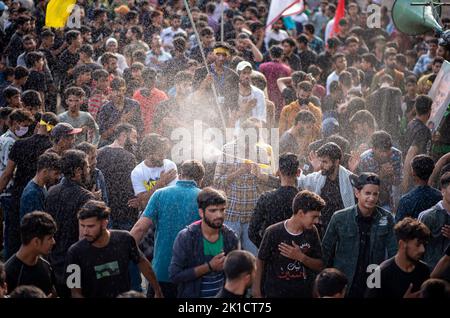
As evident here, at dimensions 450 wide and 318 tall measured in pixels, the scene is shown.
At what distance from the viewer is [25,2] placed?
55.9 feet

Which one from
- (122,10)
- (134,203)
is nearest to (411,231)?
(134,203)

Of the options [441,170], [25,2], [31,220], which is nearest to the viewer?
[31,220]

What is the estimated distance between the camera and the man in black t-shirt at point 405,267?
19.3ft

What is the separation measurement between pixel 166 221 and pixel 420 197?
205 centimetres

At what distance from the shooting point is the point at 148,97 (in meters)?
11.0

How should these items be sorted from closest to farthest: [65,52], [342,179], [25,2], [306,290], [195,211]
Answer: [306,290]
[195,211]
[342,179]
[65,52]
[25,2]

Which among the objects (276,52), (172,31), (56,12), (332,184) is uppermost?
(172,31)

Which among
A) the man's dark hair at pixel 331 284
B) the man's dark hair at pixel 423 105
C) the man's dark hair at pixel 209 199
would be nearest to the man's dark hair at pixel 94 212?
the man's dark hair at pixel 209 199

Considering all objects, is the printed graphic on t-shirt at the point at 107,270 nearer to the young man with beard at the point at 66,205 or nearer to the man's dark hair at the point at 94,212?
the man's dark hair at the point at 94,212

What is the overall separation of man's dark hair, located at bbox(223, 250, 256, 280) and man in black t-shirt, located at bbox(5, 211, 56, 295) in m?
1.22

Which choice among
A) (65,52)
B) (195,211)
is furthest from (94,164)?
(65,52)

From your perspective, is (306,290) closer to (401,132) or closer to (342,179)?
(342,179)

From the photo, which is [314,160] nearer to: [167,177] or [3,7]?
Answer: [167,177]

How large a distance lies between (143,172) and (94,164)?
19.2 inches
